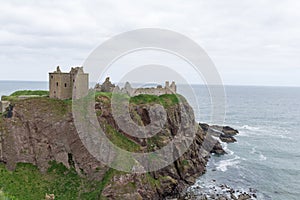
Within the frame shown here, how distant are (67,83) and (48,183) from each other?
833 inches

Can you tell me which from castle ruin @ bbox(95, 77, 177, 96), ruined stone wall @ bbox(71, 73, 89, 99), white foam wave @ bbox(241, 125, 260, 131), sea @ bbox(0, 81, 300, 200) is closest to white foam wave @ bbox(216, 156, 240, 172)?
sea @ bbox(0, 81, 300, 200)

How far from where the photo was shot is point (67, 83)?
62750 mm

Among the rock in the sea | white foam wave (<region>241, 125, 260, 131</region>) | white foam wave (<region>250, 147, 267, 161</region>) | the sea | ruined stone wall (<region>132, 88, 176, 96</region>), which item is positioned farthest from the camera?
white foam wave (<region>241, 125, 260, 131</region>)

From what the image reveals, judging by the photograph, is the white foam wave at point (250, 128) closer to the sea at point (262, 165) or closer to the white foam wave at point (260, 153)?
the sea at point (262, 165)

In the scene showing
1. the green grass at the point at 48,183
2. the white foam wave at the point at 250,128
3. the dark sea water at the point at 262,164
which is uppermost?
the green grass at the point at 48,183

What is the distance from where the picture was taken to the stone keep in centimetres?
6203

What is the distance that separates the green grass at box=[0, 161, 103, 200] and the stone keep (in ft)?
48.7

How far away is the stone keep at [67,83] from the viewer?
62.0m

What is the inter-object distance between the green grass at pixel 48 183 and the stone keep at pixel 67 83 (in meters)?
14.8

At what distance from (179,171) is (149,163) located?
37.1 ft

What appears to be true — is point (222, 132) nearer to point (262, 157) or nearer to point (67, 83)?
point (262, 157)

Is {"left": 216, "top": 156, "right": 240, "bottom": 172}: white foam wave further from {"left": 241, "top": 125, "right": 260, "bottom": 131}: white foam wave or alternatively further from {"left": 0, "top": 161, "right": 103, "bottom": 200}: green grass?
{"left": 241, "top": 125, "right": 260, "bottom": 131}: white foam wave

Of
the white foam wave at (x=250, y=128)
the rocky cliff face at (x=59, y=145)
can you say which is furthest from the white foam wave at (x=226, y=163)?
the white foam wave at (x=250, y=128)

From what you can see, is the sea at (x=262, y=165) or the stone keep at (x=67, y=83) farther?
the sea at (x=262, y=165)
